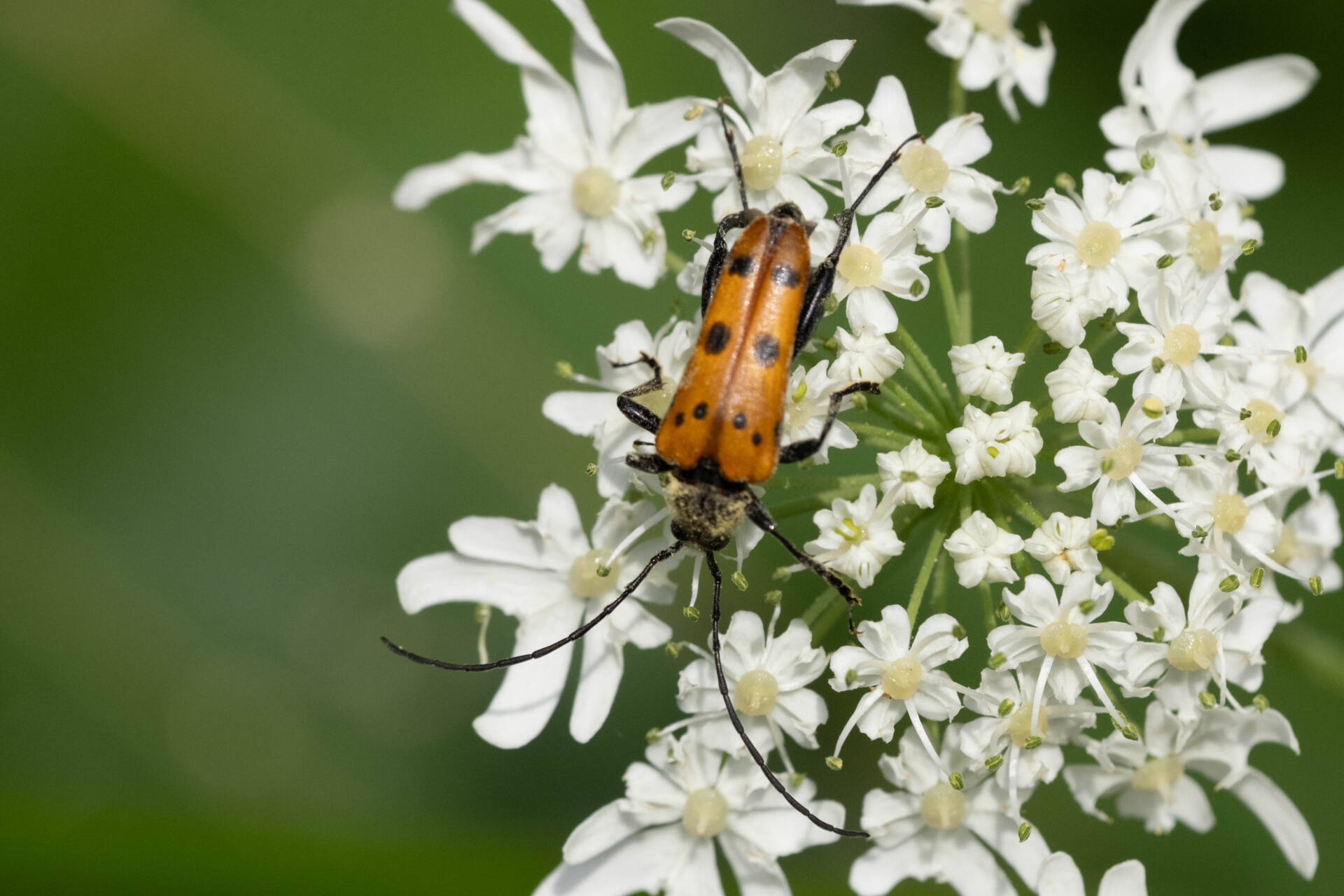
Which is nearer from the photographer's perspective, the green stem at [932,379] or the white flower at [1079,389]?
the white flower at [1079,389]

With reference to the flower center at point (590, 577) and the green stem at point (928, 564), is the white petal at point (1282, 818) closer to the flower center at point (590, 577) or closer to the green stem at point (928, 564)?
the green stem at point (928, 564)

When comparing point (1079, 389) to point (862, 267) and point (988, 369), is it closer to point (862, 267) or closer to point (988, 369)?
point (988, 369)

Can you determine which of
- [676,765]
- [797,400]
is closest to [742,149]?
[797,400]

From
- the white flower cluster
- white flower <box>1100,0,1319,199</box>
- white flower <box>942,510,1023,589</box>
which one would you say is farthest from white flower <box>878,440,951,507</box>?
white flower <box>1100,0,1319,199</box>

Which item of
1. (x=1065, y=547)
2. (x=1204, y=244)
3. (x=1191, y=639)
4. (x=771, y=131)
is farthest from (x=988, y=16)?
(x=1191, y=639)

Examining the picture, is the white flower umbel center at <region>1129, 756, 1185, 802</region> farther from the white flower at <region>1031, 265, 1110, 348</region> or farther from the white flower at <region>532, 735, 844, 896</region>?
the white flower at <region>1031, 265, 1110, 348</region>

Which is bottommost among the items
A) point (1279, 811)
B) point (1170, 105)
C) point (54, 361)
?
point (1279, 811)

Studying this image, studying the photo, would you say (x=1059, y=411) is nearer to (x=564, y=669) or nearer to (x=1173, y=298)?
(x=1173, y=298)

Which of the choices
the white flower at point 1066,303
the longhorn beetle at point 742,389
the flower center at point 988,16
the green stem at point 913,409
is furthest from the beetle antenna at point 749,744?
the flower center at point 988,16
